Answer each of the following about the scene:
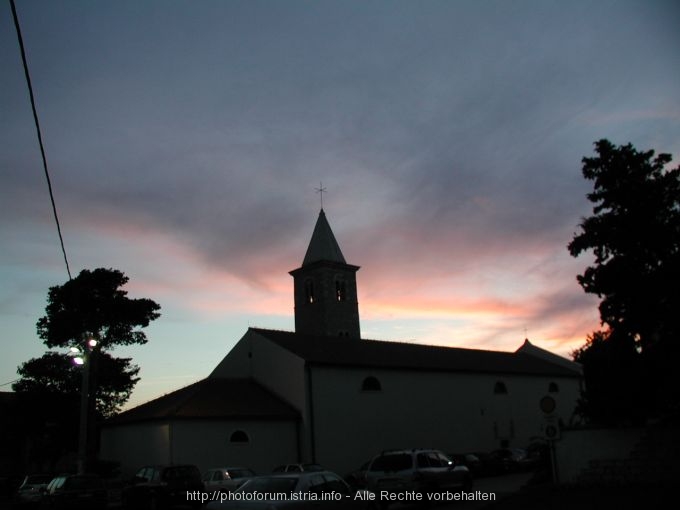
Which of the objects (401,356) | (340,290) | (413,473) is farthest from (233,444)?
(340,290)

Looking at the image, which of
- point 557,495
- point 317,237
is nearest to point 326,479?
point 557,495

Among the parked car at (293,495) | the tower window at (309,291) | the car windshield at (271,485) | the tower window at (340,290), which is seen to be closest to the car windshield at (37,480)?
the car windshield at (271,485)

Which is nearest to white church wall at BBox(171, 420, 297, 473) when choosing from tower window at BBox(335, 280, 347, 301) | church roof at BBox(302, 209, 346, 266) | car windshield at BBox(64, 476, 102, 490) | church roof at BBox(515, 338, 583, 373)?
car windshield at BBox(64, 476, 102, 490)

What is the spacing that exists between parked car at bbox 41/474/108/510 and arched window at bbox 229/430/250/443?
9159 mm

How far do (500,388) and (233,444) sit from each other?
70.2 feet

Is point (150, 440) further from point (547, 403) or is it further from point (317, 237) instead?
point (317, 237)

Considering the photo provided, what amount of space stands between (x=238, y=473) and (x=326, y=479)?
11.7m

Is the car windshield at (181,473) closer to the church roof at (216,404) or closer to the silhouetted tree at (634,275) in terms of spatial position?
the church roof at (216,404)

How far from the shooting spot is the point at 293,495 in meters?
12.5

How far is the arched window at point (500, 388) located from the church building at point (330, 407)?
0.07 metres

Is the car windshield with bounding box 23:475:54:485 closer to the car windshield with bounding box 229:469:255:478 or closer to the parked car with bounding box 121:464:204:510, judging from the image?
the parked car with bounding box 121:464:204:510

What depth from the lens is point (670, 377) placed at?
1906 cm

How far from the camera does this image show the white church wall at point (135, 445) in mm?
29484

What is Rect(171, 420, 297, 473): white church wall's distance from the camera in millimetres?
29156
